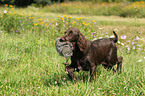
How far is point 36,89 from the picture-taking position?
2.82 m

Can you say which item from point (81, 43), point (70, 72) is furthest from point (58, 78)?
point (81, 43)

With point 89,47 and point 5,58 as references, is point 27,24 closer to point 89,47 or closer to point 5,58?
point 5,58

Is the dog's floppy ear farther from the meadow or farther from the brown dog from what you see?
the meadow

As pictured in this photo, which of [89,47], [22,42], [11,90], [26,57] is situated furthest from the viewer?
[22,42]

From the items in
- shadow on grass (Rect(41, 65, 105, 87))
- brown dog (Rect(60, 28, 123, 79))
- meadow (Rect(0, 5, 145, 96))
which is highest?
brown dog (Rect(60, 28, 123, 79))

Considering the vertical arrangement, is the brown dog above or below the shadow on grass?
above

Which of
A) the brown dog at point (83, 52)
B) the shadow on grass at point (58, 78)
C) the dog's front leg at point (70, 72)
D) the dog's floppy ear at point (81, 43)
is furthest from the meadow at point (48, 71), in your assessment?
the dog's floppy ear at point (81, 43)

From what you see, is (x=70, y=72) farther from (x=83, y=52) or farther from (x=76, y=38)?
(x=76, y=38)

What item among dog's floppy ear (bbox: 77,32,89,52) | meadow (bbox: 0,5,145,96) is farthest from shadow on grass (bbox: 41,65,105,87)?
dog's floppy ear (bbox: 77,32,89,52)

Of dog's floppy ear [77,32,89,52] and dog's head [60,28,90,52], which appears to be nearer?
dog's head [60,28,90,52]

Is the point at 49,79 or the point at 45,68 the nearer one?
the point at 49,79

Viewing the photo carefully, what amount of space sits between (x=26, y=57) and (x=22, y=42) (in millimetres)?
796

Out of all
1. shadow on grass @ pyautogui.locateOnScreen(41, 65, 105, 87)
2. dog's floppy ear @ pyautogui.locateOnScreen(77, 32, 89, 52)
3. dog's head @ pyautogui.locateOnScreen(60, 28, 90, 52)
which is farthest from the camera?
shadow on grass @ pyautogui.locateOnScreen(41, 65, 105, 87)

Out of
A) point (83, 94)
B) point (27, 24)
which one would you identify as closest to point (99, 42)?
point (83, 94)
